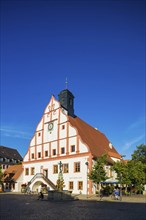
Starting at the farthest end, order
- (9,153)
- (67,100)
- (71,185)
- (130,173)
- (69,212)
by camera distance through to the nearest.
Result: (9,153) → (67,100) → (71,185) → (130,173) → (69,212)

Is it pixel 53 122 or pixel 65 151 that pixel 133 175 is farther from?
pixel 53 122

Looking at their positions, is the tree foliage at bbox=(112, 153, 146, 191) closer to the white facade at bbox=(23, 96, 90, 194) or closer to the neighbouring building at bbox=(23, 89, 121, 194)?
the neighbouring building at bbox=(23, 89, 121, 194)

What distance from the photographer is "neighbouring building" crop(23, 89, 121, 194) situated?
137 feet

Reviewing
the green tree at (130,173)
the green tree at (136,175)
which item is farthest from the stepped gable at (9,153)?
the green tree at (130,173)

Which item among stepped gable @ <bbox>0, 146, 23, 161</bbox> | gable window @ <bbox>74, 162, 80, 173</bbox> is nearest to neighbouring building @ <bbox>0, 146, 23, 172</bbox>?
stepped gable @ <bbox>0, 146, 23, 161</bbox>

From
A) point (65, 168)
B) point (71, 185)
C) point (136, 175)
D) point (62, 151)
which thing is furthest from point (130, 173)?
point (62, 151)

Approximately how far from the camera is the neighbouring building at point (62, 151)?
1641 inches

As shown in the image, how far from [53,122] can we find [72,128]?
5.51 m

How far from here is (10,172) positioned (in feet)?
191

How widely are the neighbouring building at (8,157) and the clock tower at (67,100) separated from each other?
114 feet

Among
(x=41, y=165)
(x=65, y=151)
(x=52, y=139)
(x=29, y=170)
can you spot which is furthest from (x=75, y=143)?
(x=29, y=170)

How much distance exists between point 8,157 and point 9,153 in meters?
2.82

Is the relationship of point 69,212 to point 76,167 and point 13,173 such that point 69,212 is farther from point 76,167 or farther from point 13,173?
point 13,173

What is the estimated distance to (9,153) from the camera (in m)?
81.0
